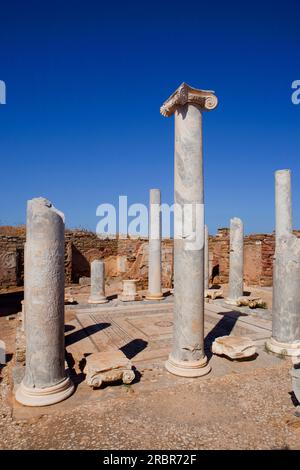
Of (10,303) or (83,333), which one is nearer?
(83,333)

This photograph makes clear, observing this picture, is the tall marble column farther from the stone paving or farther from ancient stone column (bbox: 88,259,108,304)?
ancient stone column (bbox: 88,259,108,304)

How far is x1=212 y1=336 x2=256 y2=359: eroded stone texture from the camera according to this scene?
5727 mm

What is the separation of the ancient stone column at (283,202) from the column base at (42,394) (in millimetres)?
7480

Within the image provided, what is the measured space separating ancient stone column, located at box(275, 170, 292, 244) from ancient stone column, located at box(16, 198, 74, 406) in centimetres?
724

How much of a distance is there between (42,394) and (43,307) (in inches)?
43.2

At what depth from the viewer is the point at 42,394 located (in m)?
4.20

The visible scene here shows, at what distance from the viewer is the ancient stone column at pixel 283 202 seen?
31.0 ft

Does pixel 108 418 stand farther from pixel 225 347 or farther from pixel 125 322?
pixel 125 322

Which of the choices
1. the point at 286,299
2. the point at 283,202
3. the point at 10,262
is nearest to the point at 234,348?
the point at 286,299

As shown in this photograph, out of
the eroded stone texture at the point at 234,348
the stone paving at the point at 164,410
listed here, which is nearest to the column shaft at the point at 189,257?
the stone paving at the point at 164,410

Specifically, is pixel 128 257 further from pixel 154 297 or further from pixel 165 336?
pixel 165 336
